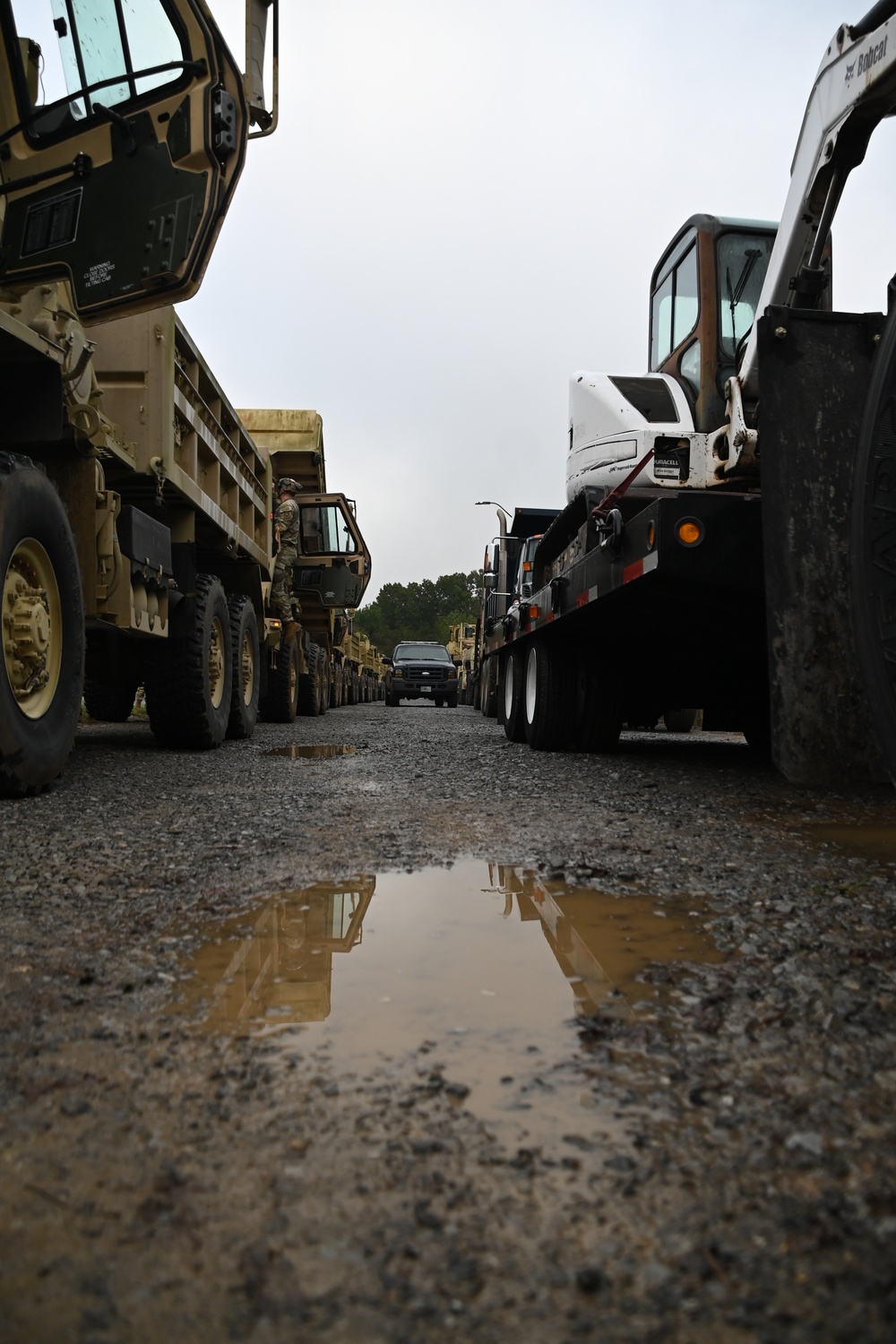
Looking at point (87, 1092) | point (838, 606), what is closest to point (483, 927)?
point (87, 1092)

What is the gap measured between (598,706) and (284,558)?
18.6 feet

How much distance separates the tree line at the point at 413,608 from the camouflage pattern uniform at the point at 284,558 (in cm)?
9056

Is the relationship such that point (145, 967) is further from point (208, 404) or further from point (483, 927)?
point (208, 404)

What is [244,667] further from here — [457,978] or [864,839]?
[457,978]

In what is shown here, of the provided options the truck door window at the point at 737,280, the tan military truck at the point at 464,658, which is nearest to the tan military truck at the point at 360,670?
the tan military truck at the point at 464,658

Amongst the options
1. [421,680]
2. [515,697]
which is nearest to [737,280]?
[515,697]

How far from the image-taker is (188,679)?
768 cm

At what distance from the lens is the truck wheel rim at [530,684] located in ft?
27.8

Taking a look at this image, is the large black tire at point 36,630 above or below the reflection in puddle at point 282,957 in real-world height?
above

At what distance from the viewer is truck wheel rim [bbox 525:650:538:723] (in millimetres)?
8488

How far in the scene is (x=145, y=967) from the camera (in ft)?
7.93

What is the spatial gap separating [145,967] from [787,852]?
2.42 meters

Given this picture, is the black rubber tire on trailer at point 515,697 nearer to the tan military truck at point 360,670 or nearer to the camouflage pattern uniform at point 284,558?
the camouflage pattern uniform at point 284,558

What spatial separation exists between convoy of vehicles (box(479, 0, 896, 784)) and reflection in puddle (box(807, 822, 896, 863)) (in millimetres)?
238
